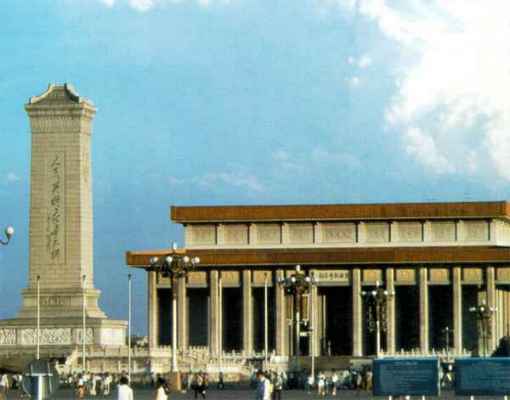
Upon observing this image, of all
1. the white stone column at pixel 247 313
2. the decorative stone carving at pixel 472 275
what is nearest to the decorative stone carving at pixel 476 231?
the decorative stone carving at pixel 472 275

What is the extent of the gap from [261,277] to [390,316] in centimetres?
885

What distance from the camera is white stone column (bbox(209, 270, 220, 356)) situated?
378 ft

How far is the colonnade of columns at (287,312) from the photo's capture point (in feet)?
375

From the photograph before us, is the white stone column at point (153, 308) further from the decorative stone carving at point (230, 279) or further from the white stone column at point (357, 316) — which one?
the white stone column at point (357, 316)

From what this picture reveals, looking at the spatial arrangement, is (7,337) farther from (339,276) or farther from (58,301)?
(339,276)

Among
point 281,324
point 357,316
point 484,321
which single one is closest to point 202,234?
point 281,324

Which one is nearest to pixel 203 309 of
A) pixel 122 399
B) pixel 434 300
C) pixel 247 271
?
pixel 247 271

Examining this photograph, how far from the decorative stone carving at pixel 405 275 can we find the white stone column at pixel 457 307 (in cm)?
241

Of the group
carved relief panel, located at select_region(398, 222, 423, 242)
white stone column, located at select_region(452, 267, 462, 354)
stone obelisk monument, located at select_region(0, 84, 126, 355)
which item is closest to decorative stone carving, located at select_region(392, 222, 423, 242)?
carved relief panel, located at select_region(398, 222, 423, 242)

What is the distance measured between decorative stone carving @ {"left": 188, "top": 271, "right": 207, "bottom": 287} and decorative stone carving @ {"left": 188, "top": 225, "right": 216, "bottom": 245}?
4662 millimetres

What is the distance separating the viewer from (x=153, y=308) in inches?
4589

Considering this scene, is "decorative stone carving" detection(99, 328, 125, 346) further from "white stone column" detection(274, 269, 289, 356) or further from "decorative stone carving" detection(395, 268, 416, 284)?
"decorative stone carving" detection(395, 268, 416, 284)

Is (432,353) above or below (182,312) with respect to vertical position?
below

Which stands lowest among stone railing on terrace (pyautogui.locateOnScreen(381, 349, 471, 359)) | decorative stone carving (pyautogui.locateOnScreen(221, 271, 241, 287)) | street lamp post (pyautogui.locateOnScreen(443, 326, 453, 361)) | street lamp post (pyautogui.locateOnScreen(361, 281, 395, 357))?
stone railing on terrace (pyautogui.locateOnScreen(381, 349, 471, 359))
